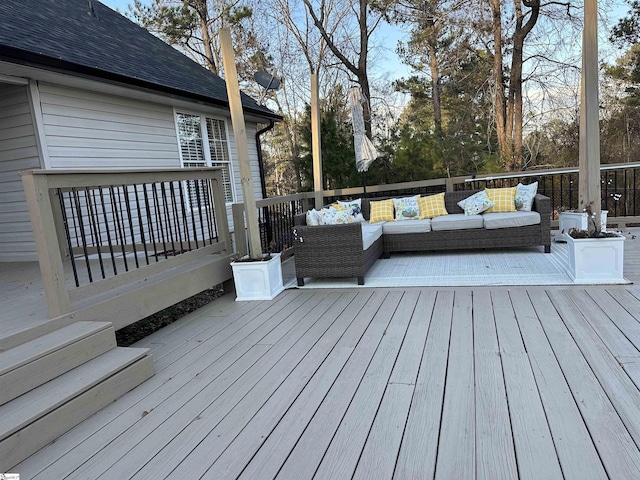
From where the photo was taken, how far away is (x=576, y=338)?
8.00ft

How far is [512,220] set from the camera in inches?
183

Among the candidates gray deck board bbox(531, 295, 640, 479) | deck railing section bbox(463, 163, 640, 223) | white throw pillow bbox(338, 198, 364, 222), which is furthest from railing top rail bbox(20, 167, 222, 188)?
deck railing section bbox(463, 163, 640, 223)

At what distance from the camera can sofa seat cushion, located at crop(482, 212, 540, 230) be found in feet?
15.1

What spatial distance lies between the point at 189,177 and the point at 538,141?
9.85 metres

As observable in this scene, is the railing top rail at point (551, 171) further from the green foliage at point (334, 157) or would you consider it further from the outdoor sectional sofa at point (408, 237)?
the green foliage at point (334, 157)

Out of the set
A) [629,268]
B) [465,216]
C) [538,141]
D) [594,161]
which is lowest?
[629,268]

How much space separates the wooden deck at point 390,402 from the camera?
1518 millimetres

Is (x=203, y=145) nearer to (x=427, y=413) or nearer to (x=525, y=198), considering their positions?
(x=525, y=198)

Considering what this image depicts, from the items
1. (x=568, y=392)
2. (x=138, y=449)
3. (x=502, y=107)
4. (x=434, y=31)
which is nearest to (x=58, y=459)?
(x=138, y=449)

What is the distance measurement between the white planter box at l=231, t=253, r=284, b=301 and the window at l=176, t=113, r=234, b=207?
2343 mm

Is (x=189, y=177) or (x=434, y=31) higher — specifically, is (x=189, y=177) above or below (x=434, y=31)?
below

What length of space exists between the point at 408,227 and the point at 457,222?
1.89ft

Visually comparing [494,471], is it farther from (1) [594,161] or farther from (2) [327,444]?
(1) [594,161]

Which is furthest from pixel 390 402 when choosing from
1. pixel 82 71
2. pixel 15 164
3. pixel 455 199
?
pixel 15 164
